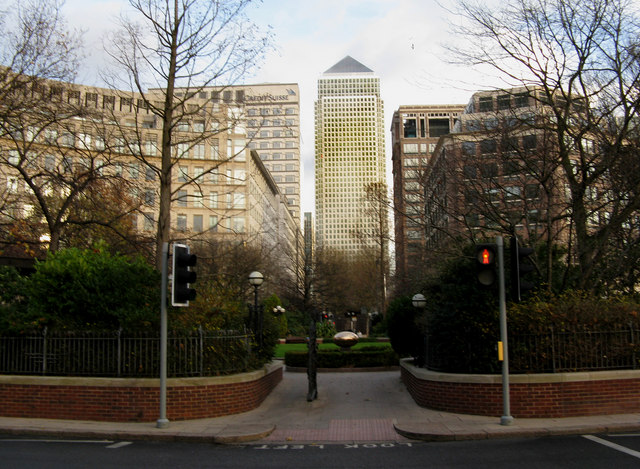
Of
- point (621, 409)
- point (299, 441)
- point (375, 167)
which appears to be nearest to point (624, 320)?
point (621, 409)

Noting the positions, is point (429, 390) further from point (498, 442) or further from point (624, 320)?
point (624, 320)

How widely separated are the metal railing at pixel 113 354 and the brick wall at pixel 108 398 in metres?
0.42

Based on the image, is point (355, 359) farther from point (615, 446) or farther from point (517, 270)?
point (615, 446)

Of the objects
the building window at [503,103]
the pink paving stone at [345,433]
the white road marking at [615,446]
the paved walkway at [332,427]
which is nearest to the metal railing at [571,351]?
the paved walkway at [332,427]

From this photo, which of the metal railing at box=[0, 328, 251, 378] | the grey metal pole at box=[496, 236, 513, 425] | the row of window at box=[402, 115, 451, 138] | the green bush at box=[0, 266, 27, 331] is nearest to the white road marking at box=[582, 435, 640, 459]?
the grey metal pole at box=[496, 236, 513, 425]

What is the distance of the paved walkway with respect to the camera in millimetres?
9492

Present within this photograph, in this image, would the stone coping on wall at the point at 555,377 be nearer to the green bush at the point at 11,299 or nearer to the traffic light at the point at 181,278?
the traffic light at the point at 181,278

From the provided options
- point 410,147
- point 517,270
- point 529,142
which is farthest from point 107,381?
point 410,147

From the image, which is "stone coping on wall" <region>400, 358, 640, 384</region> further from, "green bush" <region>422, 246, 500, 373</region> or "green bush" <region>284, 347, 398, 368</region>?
"green bush" <region>284, 347, 398, 368</region>

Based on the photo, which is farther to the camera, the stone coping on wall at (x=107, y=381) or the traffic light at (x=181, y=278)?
the stone coping on wall at (x=107, y=381)

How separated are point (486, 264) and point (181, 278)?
5.67m

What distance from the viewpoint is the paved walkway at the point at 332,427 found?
9492 millimetres

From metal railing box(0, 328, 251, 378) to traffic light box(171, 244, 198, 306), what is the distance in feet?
6.13

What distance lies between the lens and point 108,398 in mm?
10852
